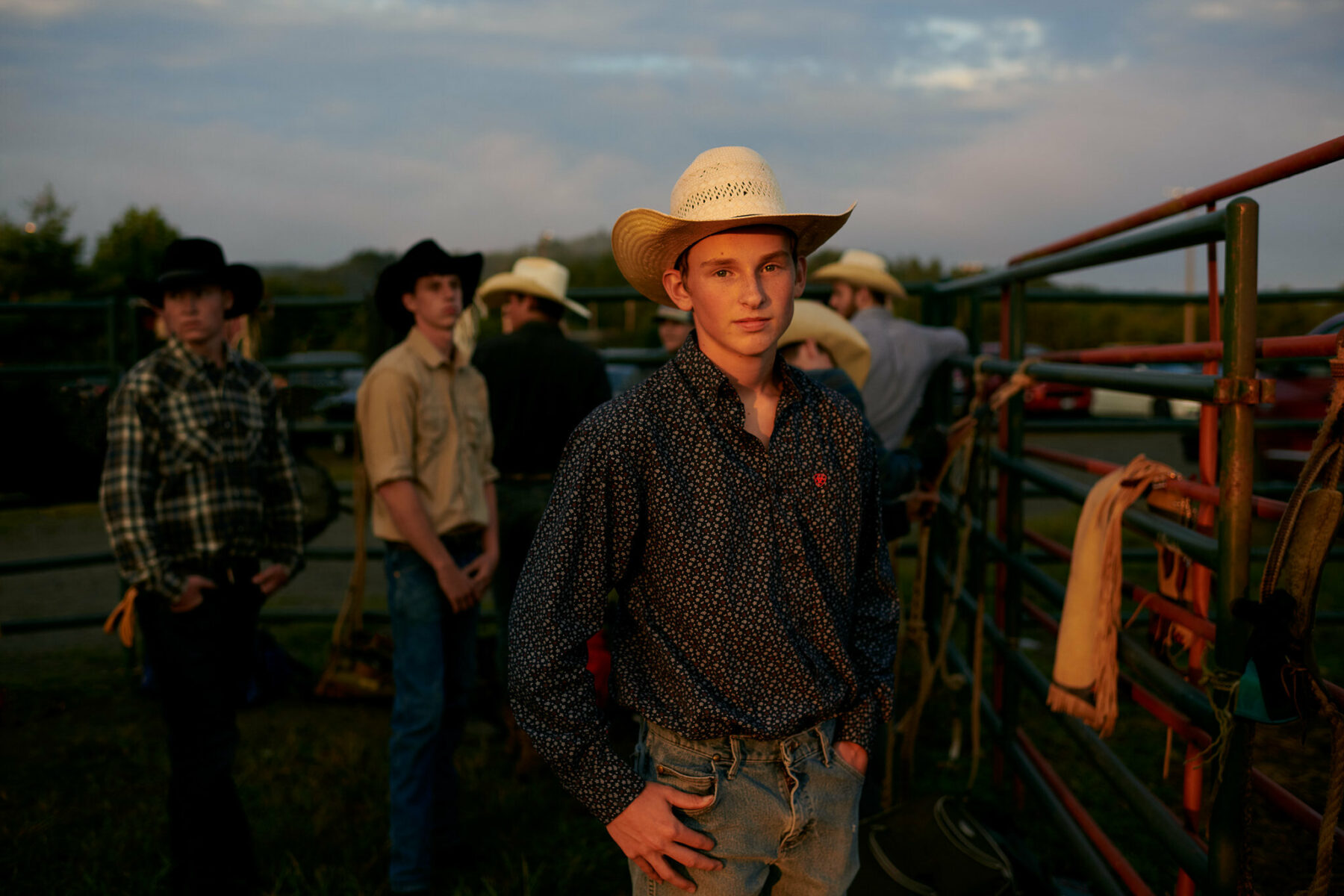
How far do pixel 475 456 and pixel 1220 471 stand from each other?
2.45m

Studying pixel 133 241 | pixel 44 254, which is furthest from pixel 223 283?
pixel 133 241

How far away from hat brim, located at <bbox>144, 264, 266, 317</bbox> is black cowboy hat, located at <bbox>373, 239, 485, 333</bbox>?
17.0 inches

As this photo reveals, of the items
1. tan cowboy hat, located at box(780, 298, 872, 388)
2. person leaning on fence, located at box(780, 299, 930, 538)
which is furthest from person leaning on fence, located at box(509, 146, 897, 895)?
tan cowboy hat, located at box(780, 298, 872, 388)

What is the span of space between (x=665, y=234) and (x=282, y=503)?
7.37 feet

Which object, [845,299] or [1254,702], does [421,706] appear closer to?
[1254,702]

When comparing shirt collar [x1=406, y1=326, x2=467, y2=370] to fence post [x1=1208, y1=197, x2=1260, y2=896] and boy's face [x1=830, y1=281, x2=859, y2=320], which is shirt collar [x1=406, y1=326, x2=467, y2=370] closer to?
boy's face [x1=830, y1=281, x2=859, y2=320]

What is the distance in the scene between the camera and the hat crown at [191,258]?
3260 mm

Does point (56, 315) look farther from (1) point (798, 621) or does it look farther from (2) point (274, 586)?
(1) point (798, 621)

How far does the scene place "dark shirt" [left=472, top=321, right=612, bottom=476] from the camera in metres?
4.33

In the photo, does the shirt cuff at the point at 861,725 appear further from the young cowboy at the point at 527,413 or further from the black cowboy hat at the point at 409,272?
the young cowboy at the point at 527,413

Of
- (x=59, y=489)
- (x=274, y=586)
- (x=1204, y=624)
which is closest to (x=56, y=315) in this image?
(x=59, y=489)

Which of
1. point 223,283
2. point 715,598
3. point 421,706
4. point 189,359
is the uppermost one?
point 223,283

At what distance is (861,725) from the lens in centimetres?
180

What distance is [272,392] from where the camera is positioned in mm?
3535
